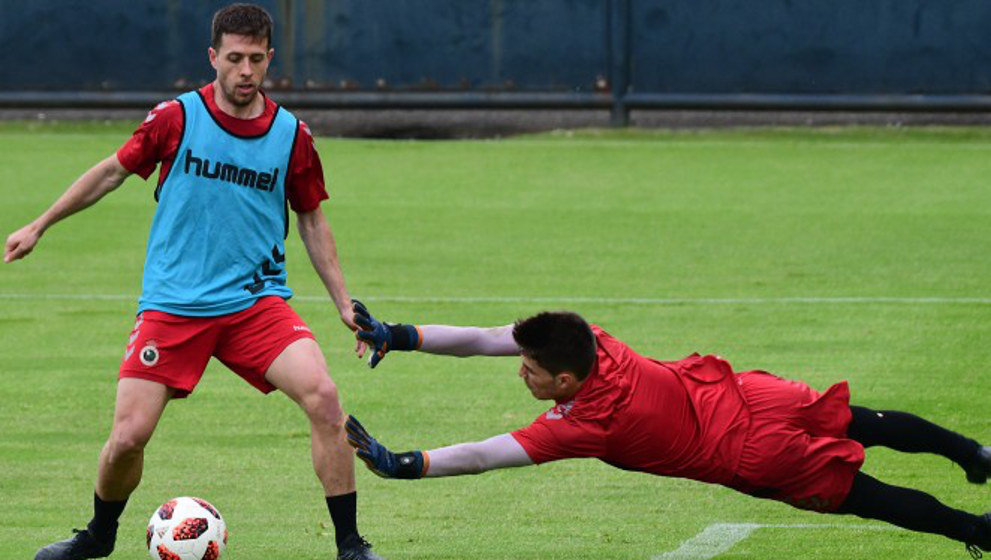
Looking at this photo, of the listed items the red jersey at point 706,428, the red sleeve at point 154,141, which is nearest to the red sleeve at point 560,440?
the red jersey at point 706,428

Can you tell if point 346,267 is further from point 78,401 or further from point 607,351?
point 607,351

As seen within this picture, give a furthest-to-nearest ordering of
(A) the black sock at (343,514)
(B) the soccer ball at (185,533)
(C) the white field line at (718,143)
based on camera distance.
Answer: (C) the white field line at (718,143) < (A) the black sock at (343,514) < (B) the soccer ball at (185,533)

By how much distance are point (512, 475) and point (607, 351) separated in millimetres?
3300

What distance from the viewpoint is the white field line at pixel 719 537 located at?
9852 mm

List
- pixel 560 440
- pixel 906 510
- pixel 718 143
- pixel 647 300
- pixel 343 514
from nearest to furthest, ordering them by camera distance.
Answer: pixel 560 440 < pixel 906 510 < pixel 343 514 < pixel 647 300 < pixel 718 143

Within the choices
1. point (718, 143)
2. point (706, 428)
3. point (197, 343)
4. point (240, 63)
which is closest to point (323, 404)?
point (197, 343)

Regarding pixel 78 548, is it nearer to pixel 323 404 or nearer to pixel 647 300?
pixel 323 404

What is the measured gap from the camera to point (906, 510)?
9.06 metres

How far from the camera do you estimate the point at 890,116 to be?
26141 mm

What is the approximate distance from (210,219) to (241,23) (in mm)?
911

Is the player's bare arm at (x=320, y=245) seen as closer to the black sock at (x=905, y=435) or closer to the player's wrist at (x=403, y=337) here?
the player's wrist at (x=403, y=337)

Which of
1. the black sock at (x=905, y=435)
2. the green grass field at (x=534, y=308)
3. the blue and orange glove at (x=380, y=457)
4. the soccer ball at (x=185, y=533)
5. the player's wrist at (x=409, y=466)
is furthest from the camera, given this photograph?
the green grass field at (x=534, y=308)

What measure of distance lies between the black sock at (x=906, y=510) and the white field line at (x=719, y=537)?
977mm

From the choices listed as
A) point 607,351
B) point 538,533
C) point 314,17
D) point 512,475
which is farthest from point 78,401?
point 314,17
